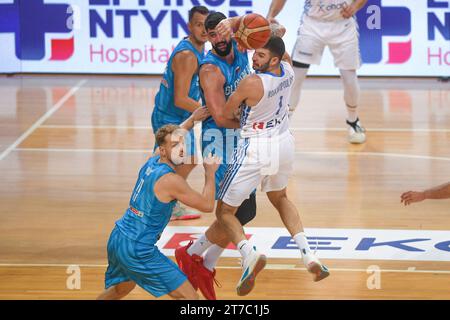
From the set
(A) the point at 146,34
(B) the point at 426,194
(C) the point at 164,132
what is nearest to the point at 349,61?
(A) the point at 146,34

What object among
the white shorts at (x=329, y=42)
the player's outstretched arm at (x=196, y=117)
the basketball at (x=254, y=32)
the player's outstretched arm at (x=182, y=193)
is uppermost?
the white shorts at (x=329, y=42)

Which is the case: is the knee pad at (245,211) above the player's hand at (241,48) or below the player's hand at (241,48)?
below

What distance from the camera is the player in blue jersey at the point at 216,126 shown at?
773cm

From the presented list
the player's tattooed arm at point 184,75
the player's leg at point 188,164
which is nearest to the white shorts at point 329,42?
the player's leg at point 188,164

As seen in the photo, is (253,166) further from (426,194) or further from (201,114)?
(426,194)

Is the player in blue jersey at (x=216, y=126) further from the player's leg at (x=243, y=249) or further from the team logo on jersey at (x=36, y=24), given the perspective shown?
the team logo on jersey at (x=36, y=24)

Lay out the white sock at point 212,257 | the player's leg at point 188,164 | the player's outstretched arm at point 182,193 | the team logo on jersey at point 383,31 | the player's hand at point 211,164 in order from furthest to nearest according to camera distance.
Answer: the team logo on jersey at point 383,31 → the player's leg at point 188,164 → the white sock at point 212,257 → the player's hand at point 211,164 → the player's outstretched arm at point 182,193

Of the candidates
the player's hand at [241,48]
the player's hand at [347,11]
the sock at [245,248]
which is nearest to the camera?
the sock at [245,248]

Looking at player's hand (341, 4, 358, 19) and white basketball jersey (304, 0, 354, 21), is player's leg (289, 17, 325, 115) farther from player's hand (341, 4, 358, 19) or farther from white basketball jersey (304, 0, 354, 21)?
player's hand (341, 4, 358, 19)

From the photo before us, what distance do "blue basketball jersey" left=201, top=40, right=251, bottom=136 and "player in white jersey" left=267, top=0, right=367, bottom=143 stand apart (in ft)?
16.4

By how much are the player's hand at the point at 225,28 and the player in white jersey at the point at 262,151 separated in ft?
1.29

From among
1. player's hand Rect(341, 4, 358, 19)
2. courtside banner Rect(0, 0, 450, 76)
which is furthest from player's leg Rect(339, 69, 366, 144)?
courtside banner Rect(0, 0, 450, 76)
